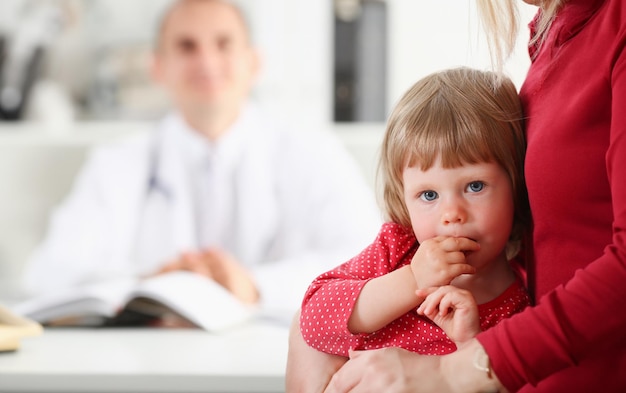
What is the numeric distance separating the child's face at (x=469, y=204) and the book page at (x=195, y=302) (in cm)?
79

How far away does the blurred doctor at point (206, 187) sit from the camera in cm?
257

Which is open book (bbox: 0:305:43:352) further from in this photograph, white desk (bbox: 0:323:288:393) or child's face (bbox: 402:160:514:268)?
child's face (bbox: 402:160:514:268)

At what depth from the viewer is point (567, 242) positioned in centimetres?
91

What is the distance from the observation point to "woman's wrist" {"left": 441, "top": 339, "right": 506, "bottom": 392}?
0.85 meters

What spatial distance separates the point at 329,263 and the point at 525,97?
138 cm

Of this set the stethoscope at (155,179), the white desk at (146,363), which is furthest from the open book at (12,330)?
the stethoscope at (155,179)

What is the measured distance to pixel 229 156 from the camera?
109 inches

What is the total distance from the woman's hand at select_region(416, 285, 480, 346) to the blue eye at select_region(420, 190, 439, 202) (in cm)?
11

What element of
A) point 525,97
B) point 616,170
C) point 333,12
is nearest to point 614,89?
point 616,170

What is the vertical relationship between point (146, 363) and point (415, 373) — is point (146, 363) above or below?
below

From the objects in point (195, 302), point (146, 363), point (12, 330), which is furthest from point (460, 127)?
point (195, 302)

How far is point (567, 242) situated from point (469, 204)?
0.12 metres

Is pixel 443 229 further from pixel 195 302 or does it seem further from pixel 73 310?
pixel 73 310

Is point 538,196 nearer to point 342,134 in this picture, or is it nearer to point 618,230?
point 618,230
